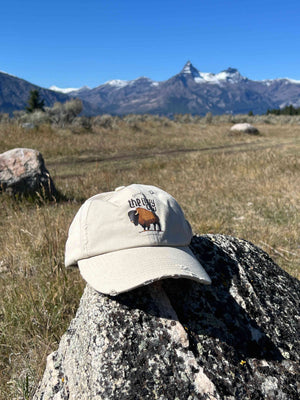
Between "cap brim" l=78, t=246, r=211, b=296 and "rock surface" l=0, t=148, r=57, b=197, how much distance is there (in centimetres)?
474

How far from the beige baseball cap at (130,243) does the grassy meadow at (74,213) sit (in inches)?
35.6

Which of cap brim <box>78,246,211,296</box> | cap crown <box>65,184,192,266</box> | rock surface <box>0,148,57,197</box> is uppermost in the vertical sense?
cap crown <box>65,184,192,266</box>

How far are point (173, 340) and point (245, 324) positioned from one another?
15.0 inches

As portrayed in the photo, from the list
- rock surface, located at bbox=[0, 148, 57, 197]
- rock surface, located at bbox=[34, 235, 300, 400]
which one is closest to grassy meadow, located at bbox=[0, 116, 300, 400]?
rock surface, located at bbox=[0, 148, 57, 197]

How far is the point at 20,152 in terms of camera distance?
630cm

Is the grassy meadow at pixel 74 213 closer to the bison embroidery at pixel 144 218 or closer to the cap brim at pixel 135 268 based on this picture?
the cap brim at pixel 135 268

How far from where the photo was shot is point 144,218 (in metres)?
1.34

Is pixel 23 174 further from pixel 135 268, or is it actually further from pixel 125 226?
pixel 135 268

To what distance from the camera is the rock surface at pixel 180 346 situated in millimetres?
1064

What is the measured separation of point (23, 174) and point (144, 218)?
5.22m

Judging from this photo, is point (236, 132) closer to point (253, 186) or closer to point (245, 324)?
point (253, 186)

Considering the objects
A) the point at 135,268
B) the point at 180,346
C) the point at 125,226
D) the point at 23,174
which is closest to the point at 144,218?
the point at 125,226

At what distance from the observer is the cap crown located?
1287 mm

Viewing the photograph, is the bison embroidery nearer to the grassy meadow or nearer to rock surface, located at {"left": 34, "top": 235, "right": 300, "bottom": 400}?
rock surface, located at {"left": 34, "top": 235, "right": 300, "bottom": 400}
